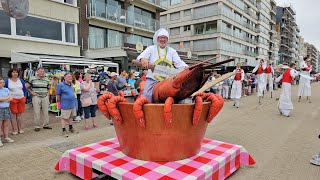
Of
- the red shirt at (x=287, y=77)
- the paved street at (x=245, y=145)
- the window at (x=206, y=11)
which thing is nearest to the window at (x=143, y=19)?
the window at (x=206, y=11)

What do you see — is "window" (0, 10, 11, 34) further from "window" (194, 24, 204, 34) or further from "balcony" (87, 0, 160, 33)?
"window" (194, 24, 204, 34)

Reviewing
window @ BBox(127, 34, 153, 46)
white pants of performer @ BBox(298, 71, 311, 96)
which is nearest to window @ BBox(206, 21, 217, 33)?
window @ BBox(127, 34, 153, 46)

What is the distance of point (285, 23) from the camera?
249 ft

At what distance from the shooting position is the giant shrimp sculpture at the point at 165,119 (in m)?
2.69

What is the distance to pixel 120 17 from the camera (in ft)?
65.4

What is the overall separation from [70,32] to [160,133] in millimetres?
15347

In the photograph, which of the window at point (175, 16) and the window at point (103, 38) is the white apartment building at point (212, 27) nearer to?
the window at point (175, 16)

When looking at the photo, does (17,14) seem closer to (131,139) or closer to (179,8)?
(131,139)

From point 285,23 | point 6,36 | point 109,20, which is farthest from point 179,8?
point 285,23

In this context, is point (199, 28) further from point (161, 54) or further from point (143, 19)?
point (161, 54)

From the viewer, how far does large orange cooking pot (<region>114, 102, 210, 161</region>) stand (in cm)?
280

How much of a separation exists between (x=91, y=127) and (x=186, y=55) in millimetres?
18417

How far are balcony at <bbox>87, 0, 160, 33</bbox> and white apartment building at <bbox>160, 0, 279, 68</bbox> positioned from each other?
785cm

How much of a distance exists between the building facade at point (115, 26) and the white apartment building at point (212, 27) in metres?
7.88
